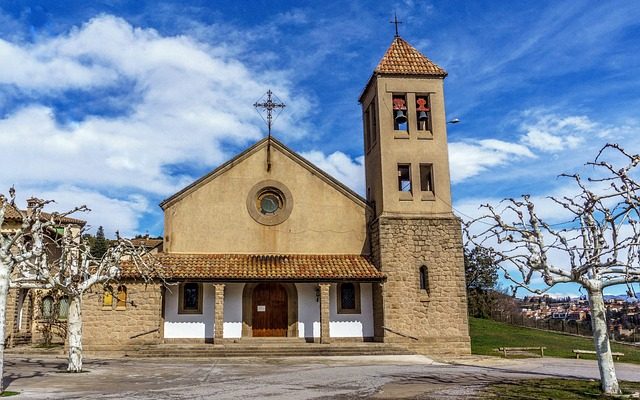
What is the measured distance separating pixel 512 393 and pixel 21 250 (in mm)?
10746

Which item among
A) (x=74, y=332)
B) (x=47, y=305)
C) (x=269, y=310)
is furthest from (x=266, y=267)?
(x=47, y=305)

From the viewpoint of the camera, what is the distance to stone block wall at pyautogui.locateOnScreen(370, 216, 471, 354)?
21812 mm

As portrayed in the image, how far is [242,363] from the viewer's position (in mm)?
17828

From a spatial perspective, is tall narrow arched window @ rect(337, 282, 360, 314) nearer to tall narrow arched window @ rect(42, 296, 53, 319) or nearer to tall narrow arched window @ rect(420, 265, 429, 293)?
tall narrow arched window @ rect(420, 265, 429, 293)

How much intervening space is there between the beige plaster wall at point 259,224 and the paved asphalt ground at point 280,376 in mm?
5685

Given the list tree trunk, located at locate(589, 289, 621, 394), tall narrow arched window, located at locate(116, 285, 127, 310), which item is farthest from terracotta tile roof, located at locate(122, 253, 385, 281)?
tree trunk, located at locate(589, 289, 621, 394)

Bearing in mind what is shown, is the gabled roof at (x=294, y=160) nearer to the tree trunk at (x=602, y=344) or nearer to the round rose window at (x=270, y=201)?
the round rose window at (x=270, y=201)

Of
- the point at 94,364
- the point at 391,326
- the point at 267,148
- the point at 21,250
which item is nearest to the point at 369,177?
the point at 267,148

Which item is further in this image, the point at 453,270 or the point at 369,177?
the point at 369,177

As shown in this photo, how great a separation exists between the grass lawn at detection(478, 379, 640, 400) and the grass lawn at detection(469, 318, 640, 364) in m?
8.62

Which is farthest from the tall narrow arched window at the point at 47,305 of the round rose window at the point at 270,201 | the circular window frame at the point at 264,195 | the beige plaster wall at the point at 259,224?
the round rose window at the point at 270,201

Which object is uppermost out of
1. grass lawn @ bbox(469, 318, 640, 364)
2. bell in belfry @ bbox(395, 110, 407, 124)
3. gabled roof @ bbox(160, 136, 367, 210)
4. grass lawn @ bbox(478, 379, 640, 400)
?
bell in belfry @ bbox(395, 110, 407, 124)

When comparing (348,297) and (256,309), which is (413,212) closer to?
(348,297)

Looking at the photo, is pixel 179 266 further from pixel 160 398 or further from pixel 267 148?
pixel 160 398
